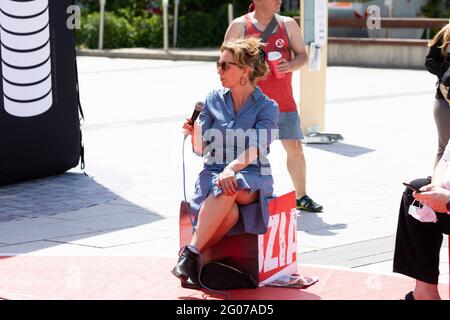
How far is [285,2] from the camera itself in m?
30.0

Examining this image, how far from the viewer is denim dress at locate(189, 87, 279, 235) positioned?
5.82 meters

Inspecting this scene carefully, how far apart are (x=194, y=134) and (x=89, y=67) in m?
16.6

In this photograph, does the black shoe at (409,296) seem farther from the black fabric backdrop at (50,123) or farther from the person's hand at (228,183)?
the black fabric backdrop at (50,123)

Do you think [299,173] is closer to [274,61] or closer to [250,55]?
[274,61]

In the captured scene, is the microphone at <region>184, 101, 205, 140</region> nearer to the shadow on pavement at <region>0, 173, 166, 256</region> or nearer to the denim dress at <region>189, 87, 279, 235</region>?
the denim dress at <region>189, 87, 279, 235</region>

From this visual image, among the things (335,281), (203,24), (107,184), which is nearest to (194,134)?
(335,281)

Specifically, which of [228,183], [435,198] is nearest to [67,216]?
[228,183]

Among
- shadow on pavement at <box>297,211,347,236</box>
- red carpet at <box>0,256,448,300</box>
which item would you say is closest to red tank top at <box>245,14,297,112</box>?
shadow on pavement at <box>297,211,347,236</box>

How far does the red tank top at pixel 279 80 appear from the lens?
25.4ft

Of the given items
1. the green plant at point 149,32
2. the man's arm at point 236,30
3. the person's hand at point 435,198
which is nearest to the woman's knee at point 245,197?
the person's hand at point 435,198

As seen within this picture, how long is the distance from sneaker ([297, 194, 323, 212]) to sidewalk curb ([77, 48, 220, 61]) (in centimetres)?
1602

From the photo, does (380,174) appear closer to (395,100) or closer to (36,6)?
(36,6)

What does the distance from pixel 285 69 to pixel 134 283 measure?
2.42 meters

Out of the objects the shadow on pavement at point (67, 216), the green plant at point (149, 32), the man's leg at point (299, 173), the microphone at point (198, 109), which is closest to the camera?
the microphone at point (198, 109)
